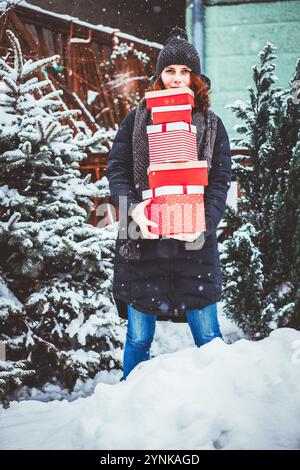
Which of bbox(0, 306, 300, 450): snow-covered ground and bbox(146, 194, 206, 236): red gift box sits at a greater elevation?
bbox(146, 194, 206, 236): red gift box

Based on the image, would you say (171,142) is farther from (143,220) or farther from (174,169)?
(143,220)

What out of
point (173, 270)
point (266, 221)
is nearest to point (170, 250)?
point (173, 270)

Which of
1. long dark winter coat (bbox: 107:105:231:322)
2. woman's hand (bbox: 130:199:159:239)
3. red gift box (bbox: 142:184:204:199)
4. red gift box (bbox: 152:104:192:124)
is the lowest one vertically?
long dark winter coat (bbox: 107:105:231:322)

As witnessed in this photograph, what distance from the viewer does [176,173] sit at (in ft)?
6.40

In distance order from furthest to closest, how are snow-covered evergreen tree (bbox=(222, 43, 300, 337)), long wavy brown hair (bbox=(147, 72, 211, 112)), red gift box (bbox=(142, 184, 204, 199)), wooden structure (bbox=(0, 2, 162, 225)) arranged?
wooden structure (bbox=(0, 2, 162, 225)) → snow-covered evergreen tree (bbox=(222, 43, 300, 337)) → long wavy brown hair (bbox=(147, 72, 211, 112)) → red gift box (bbox=(142, 184, 204, 199))

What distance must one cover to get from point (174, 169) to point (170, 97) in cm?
36

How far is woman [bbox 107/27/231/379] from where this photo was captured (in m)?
2.10

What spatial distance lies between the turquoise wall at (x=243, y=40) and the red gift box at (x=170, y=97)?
165 inches

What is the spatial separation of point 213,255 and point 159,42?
26.4 ft

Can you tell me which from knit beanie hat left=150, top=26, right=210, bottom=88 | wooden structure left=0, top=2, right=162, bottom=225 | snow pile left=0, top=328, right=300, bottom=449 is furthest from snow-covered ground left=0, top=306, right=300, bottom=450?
wooden structure left=0, top=2, right=162, bottom=225

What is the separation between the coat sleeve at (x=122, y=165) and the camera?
2.14 m

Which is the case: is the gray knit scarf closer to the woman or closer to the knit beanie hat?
the woman

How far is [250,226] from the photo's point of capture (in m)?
3.37

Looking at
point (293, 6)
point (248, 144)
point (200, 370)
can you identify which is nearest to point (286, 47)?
point (293, 6)
